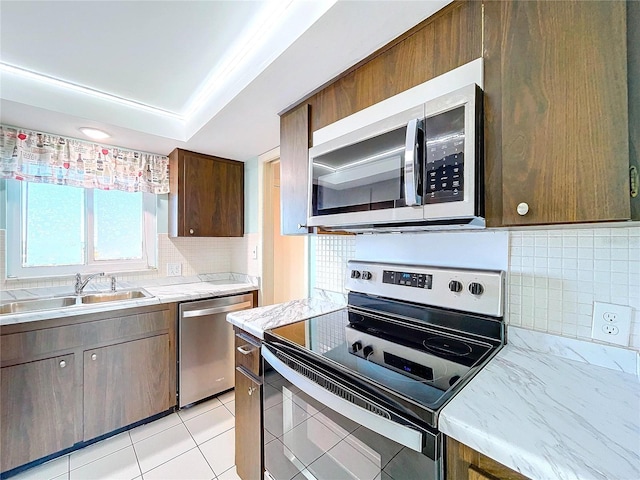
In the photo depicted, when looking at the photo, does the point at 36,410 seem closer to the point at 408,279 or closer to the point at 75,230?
the point at 75,230

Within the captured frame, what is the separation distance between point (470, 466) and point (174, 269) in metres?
2.67

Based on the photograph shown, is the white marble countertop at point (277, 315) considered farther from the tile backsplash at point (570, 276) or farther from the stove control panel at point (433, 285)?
the tile backsplash at point (570, 276)

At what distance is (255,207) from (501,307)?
212cm

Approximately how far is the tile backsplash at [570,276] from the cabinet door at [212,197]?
2301mm

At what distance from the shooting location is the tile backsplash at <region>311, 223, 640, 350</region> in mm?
833

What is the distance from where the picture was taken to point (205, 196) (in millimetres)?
2527

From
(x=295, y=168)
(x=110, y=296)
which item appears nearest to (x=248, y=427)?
(x=295, y=168)

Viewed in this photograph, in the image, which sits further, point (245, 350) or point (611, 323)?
point (245, 350)

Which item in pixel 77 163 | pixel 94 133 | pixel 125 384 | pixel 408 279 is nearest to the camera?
pixel 408 279

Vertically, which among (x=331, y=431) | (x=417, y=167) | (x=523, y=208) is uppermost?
(x=417, y=167)

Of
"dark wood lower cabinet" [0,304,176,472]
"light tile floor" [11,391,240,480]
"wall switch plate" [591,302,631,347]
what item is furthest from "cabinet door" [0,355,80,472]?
"wall switch plate" [591,302,631,347]

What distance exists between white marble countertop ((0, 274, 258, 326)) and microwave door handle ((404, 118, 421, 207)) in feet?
6.09

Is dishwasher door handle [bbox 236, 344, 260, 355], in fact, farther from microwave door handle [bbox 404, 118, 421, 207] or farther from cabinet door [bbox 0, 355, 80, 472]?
cabinet door [bbox 0, 355, 80, 472]

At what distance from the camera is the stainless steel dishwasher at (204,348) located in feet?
6.89
